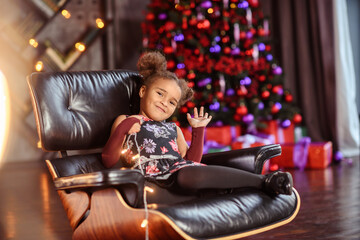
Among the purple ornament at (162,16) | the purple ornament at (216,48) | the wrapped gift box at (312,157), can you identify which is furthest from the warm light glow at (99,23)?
the wrapped gift box at (312,157)

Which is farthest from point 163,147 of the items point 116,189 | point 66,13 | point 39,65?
point 66,13

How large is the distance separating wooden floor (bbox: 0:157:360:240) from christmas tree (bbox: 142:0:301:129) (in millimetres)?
771

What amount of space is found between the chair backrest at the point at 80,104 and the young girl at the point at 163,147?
0.07 m

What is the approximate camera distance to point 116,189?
1519mm

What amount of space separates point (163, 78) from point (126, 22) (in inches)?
151

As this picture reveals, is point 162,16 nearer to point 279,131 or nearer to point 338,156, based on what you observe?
point 279,131

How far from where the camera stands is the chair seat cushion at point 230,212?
4.80ft

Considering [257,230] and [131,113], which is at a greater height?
[131,113]

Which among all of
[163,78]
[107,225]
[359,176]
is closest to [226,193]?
[107,225]

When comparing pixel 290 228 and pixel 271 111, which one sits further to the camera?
pixel 271 111

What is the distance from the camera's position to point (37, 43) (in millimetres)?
5414

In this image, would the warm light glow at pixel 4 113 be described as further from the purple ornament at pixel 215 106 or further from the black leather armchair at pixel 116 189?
the black leather armchair at pixel 116 189

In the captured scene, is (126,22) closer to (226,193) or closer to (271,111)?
(271,111)

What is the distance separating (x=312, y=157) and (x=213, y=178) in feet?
8.83
